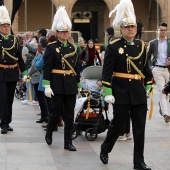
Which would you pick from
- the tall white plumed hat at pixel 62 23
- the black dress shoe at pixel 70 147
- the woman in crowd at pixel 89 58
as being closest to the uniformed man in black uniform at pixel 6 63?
the tall white plumed hat at pixel 62 23

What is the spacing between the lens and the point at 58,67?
8.76 metres

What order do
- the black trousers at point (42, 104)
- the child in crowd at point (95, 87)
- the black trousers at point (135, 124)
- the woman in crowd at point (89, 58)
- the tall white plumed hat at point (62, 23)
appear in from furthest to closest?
1. the woman in crowd at point (89, 58)
2. the black trousers at point (42, 104)
3. the child in crowd at point (95, 87)
4. the tall white plumed hat at point (62, 23)
5. the black trousers at point (135, 124)

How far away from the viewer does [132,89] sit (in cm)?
742

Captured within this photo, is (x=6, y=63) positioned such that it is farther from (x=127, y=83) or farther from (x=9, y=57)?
(x=127, y=83)

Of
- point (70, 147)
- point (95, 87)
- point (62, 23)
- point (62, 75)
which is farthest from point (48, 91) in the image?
point (95, 87)

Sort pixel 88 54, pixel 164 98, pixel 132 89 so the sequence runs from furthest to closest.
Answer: pixel 88 54 < pixel 164 98 < pixel 132 89

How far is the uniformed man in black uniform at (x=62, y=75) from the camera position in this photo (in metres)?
8.68

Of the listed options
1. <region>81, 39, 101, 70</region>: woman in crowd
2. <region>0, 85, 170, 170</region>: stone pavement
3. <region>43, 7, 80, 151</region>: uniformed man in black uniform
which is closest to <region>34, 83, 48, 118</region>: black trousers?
<region>0, 85, 170, 170</region>: stone pavement

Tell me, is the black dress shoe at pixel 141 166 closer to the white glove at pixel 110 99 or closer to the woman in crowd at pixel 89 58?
the white glove at pixel 110 99

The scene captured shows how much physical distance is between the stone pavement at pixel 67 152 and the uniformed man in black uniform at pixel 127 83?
0.49 metres

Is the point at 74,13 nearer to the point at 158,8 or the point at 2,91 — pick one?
the point at 158,8

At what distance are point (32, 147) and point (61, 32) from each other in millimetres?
1824

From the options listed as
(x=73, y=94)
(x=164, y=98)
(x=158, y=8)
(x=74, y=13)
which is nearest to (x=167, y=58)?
(x=164, y=98)

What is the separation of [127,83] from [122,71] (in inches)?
6.7
